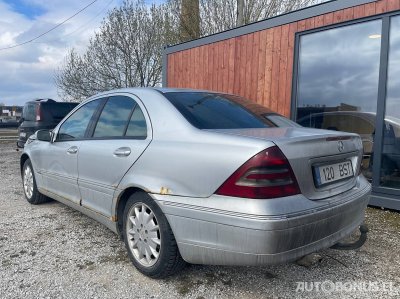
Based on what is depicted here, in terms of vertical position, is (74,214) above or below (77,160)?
below

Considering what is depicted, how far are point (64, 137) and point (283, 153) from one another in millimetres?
2851

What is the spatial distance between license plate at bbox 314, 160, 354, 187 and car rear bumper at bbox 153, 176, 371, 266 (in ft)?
0.43

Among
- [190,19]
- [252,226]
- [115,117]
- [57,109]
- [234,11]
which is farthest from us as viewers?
[190,19]

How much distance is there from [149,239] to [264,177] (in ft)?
3.71

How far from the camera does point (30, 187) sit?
503 centimetres

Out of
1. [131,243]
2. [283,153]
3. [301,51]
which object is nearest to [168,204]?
[131,243]

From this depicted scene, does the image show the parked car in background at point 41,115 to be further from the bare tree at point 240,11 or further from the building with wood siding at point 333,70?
the bare tree at point 240,11

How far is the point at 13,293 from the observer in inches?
102

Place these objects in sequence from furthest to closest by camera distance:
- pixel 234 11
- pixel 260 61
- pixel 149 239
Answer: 1. pixel 234 11
2. pixel 260 61
3. pixel 149 239

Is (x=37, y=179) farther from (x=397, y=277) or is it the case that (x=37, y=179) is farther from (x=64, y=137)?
(x=397, y=277)

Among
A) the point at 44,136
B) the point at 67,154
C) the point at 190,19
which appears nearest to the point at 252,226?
the point at 67,154

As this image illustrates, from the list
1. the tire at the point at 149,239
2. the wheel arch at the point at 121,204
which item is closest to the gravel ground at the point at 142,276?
the tire at the point at 149,239

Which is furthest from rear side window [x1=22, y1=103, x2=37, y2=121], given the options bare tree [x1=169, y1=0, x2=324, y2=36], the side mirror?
bare tree [x1=169, y1=0, x2=324, y2=36]

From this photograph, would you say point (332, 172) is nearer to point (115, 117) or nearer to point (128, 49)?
point (115, 117)
